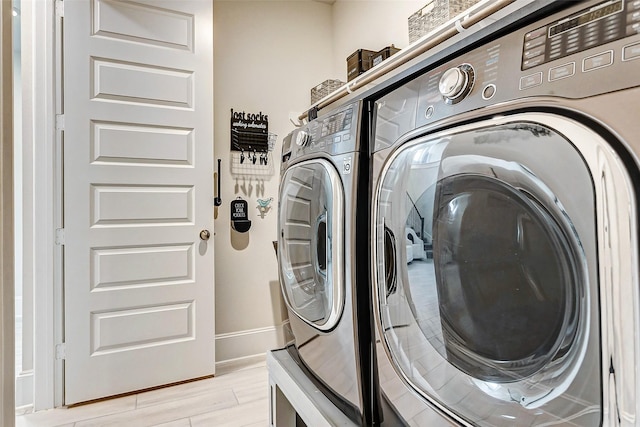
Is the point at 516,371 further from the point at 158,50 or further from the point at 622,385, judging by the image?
the point at 158,50

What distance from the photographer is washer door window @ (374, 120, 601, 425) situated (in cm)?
48

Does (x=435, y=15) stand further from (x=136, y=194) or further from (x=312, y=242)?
(x=136, y=194)

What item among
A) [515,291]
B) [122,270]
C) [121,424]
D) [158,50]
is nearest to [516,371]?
[515,291]

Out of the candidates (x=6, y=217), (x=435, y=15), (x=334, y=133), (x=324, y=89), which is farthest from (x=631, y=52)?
(x=324, y=89)

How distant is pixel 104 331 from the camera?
1.92 meters

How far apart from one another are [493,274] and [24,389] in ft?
8.04

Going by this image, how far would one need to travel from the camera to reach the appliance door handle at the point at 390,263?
0.82 meters

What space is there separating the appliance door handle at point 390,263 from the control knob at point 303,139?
53cm

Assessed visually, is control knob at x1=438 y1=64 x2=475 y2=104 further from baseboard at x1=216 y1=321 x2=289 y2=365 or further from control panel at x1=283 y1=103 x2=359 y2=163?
baseboard at x1=216 y1=321 x2=289 y2=365

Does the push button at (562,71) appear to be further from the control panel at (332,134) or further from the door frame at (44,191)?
the door frame at (44,191)

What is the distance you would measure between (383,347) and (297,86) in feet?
7.49

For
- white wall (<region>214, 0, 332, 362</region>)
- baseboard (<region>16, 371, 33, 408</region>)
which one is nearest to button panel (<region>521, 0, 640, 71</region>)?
white wall (<region>214, 0, 332, 362</region>)

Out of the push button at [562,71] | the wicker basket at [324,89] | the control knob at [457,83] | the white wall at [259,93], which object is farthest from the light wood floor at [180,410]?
the wicker basket at [324,89]

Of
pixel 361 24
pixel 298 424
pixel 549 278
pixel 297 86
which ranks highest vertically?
pixel 361 24
